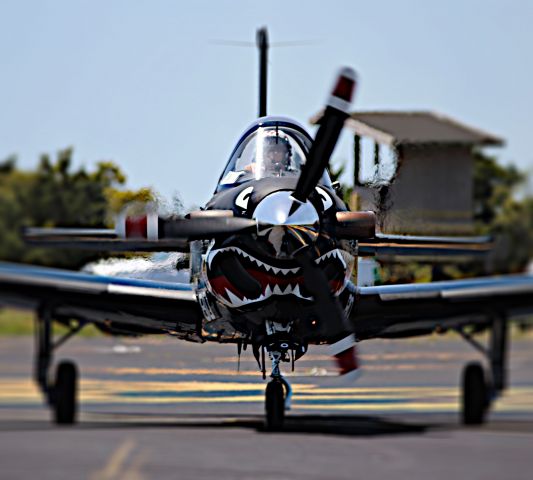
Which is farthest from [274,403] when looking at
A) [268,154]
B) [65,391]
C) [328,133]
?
[328,133]

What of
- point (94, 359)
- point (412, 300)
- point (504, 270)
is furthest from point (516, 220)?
point (412, 300)

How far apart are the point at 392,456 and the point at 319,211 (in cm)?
12861

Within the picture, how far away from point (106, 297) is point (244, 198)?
208 inches

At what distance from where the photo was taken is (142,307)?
821 inches

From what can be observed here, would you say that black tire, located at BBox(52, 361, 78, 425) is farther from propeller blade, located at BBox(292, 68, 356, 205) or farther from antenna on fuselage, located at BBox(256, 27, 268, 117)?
propeller blade, located at BBox(292, 68, 356, 205)

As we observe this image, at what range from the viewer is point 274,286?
1684 centimetres

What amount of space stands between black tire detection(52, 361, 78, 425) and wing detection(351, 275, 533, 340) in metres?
5.71

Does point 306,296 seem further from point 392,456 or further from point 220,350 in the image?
point 392,456

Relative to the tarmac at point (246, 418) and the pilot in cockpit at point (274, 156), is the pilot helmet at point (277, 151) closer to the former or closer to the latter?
the pilot in cockpit at point (274, 156)

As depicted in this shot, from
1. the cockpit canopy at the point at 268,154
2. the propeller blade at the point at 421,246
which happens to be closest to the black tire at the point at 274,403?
the propeller blade at the point at 421,246

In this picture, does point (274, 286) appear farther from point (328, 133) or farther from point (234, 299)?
point (328, 133)

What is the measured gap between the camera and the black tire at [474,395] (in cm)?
2119

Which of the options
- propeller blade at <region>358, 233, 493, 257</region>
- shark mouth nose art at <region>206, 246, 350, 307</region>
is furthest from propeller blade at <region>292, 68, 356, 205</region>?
propeller blade at <region>358, 233, 493, 257</region>

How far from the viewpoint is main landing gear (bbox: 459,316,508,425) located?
19672mm
